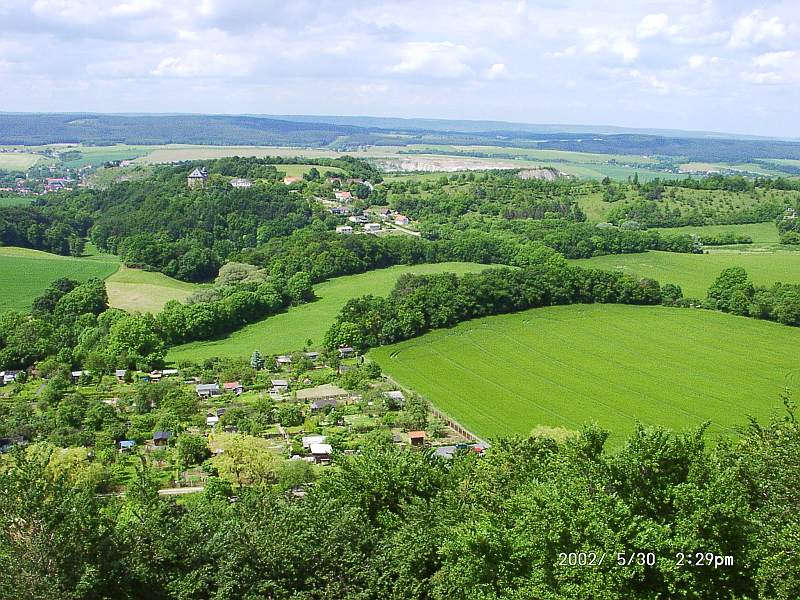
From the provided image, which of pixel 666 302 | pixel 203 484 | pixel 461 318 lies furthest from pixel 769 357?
pixel 203 484

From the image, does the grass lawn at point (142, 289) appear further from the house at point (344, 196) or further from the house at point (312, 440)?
the house at point (344, 196)

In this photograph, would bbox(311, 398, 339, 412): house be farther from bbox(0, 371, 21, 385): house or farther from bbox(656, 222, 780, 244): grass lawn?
bbox(656, 222, 780, 244): grass lawn

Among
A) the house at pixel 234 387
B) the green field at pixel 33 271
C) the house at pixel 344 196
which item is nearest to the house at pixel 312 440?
the house at pixel 234 387

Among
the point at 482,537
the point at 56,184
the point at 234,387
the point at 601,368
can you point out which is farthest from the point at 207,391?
the point at 56,184

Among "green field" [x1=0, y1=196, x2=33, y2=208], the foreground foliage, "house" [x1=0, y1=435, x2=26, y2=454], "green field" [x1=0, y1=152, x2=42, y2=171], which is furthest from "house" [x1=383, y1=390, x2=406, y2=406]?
"green field" [x1=0, y1=152, x2=42, y2=171]

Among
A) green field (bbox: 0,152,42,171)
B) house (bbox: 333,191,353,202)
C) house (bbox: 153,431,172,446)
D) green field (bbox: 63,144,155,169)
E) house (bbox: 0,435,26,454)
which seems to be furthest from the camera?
green field (bbox: 63,144,155,169)

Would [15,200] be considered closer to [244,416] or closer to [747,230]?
[244,416]

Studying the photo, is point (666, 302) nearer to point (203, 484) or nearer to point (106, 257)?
point (203, 484)
